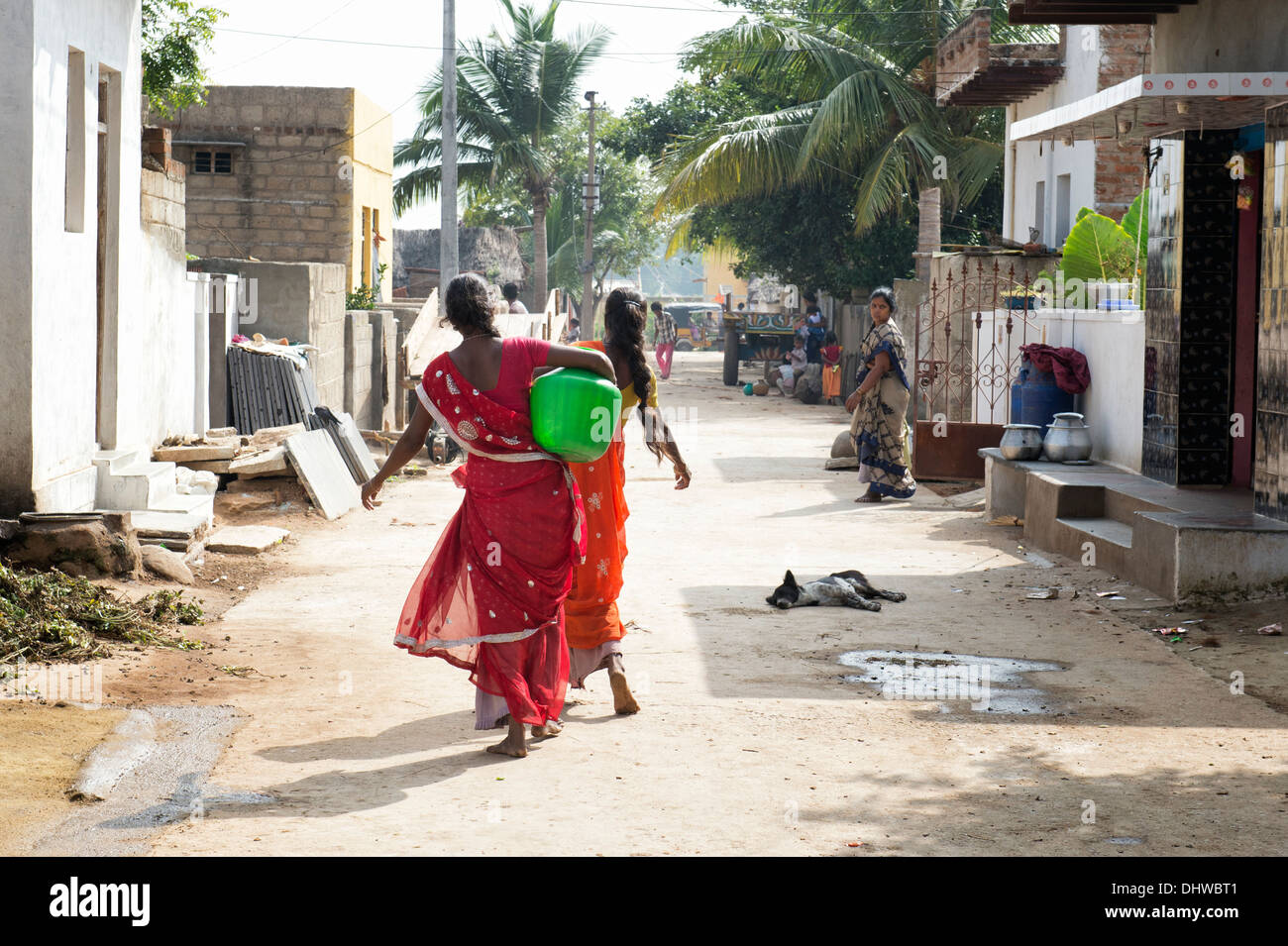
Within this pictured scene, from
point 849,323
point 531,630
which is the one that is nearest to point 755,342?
point 849,323

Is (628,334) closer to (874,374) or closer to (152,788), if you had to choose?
(152,788)

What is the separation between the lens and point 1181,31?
9797 millimetres

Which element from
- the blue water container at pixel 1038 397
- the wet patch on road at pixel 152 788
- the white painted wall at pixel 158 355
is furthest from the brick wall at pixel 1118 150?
the wet patch on road at pixel 152 788

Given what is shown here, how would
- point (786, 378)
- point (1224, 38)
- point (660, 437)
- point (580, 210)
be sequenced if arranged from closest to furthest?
point (660, 437), point (1224, 38), point (786, 378), point (580, 210)

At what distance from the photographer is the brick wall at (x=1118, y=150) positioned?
52.1 ft

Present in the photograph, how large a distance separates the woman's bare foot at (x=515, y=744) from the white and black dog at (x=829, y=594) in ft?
10.1

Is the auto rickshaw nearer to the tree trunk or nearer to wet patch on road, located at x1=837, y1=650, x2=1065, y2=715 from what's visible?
the tree trunk

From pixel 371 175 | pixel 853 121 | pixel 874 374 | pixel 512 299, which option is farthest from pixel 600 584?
pixel 853 121

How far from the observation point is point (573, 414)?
5023 millimetres

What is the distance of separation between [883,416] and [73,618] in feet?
Result: 24.3

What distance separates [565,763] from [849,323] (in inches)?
910

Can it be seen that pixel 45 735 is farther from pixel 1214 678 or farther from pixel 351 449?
pixel 351 449

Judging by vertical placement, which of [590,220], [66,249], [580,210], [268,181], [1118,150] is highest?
[580,210]

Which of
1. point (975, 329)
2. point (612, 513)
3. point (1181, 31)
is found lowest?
point (612, 513)
